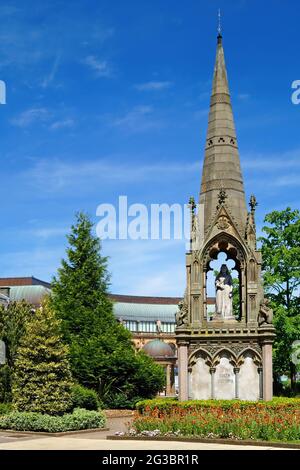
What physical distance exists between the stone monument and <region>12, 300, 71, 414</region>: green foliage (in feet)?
20.5

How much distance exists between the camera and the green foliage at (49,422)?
31.2 meters

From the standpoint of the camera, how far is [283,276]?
45.0m

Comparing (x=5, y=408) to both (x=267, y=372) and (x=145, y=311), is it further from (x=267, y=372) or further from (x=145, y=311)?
(x=145, y=311)

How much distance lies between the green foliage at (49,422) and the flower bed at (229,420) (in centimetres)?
401

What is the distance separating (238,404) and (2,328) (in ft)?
54.6

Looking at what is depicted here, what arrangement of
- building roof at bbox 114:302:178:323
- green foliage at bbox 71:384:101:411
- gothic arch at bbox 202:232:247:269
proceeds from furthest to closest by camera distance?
building roof at bbox 114:302:178:323 → green foliage at bbox 71:384:101:411 → gothic arch at bbox 202:232:247:269

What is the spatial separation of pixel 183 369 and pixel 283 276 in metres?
14.5

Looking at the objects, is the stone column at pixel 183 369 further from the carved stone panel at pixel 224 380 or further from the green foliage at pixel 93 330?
the green foliage at pixel 93 330

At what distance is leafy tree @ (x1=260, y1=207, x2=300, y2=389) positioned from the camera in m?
43.0

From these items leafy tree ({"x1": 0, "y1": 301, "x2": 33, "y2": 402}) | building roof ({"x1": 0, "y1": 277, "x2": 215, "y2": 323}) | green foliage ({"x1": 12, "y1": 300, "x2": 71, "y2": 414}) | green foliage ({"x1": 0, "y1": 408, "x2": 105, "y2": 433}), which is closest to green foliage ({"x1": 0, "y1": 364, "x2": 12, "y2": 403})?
leafy tree ({"x1": 0, "y1": 301, "x2": 33, "y2": 402})

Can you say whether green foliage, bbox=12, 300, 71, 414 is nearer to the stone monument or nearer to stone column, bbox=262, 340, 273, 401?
the stone monument

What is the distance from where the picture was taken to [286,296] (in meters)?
45.9
